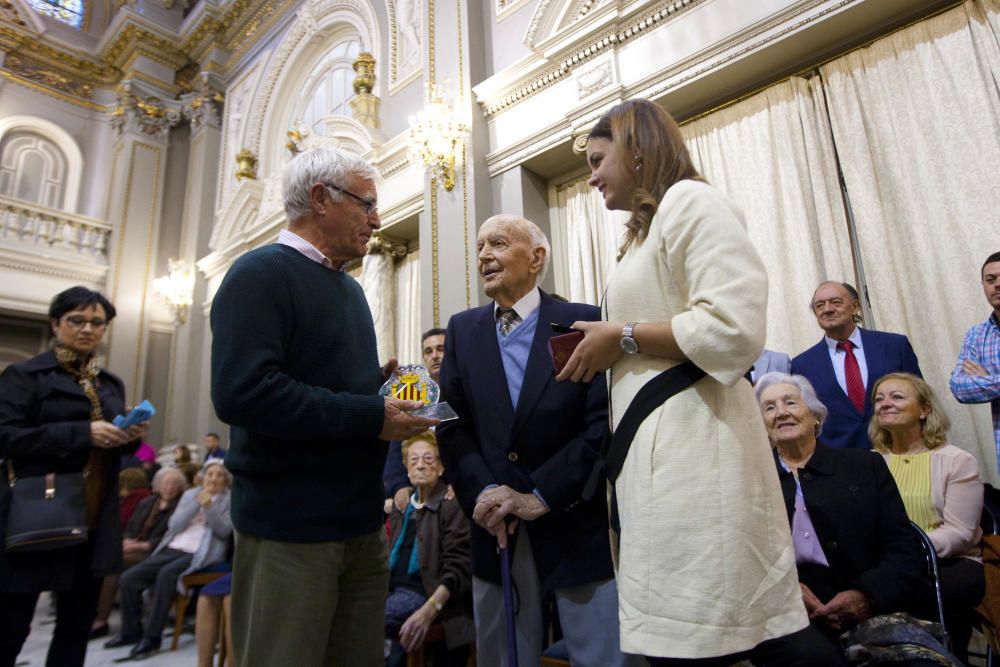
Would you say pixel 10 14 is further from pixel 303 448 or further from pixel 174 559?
pixel 303 448

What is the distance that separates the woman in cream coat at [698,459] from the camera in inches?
35.8

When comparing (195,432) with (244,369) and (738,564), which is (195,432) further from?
(738,564)

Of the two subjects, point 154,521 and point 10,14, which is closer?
point 154,521

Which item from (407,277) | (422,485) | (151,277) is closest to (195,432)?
(151,277)

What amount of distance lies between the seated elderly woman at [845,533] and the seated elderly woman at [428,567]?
1.31 metres

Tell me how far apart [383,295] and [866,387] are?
4.37 meters

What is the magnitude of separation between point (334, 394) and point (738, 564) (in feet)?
2.69

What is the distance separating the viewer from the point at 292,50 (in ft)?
25.5

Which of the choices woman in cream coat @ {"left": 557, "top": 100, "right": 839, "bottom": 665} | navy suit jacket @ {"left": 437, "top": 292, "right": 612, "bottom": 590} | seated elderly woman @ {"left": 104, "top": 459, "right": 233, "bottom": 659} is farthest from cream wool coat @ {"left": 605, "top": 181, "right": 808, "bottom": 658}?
seated elderly woman @ {"left": 104, "top": 459, "right": 233, "bottom": 659}

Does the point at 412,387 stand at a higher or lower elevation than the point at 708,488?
higher

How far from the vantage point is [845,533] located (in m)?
1.87

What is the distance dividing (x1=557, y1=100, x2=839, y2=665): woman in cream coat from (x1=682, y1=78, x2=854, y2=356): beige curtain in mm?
2457

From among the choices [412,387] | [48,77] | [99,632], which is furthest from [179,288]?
[412,387]

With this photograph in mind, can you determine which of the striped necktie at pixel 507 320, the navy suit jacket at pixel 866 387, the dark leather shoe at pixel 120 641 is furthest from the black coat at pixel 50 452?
the navy suit jacket at pixel 866 387
